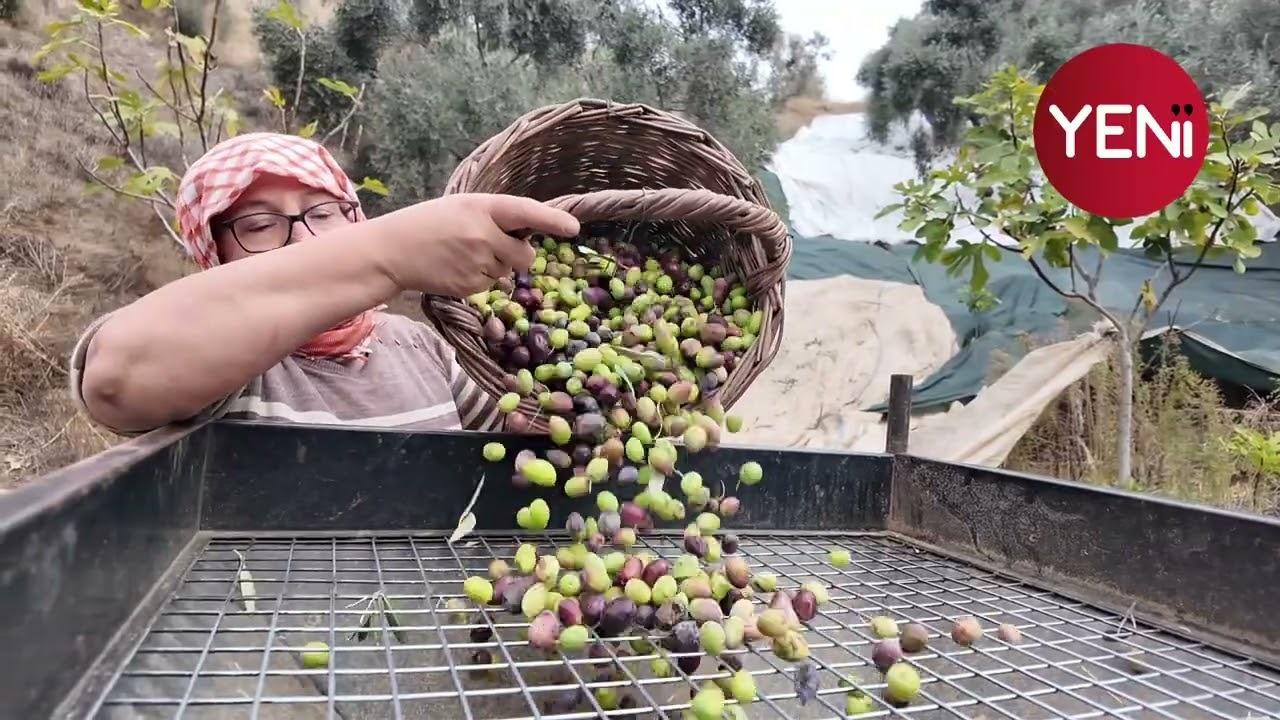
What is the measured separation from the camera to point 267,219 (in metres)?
1.30

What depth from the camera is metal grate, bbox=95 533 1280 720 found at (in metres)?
0.57

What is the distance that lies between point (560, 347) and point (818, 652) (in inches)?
18.5

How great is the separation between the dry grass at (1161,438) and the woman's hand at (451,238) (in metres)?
2.83

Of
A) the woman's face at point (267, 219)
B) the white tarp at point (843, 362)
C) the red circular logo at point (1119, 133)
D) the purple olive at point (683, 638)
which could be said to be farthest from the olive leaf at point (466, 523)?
the white tarp at point (843, 362)

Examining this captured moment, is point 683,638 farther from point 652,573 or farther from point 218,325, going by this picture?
point 218,325

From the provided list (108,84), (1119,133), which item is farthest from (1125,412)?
(108,84)

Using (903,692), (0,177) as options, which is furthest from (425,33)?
(903,692)

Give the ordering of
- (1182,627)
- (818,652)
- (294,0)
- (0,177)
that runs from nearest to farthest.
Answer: (818,652) < (1182,627) < (0,177) < (294,0)

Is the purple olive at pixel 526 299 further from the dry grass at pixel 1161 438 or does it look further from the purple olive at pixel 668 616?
the dry grass at pixel 1161 438

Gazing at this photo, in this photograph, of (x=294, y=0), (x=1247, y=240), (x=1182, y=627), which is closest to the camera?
(x=1182, y=627)

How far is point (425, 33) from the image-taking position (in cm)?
780

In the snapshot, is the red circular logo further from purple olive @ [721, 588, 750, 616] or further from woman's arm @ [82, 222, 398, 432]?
woman's arm @ [82, 222, 398, 432]

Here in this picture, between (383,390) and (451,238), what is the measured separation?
759 millimetres

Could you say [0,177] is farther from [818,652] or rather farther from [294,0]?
[818,652]
